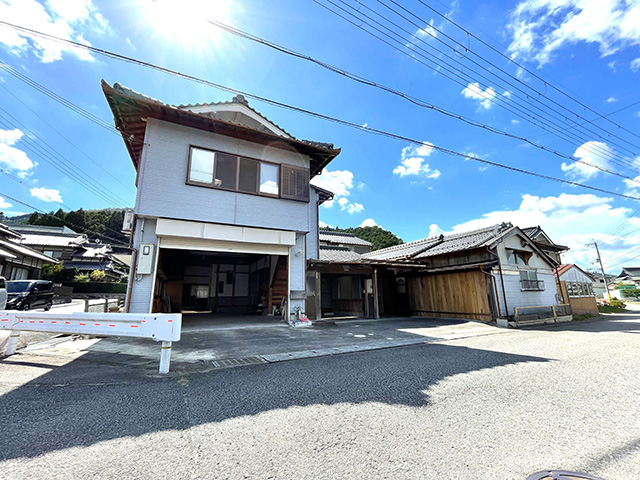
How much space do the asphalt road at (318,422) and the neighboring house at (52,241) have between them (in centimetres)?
3095

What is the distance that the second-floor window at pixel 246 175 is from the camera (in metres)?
8.30

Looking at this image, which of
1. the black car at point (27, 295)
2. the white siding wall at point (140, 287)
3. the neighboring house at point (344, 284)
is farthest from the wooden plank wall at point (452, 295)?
the black car at point (27, 295)

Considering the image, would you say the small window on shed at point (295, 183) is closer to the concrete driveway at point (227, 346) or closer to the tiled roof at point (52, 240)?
the concrete driveway at point (227, 346)

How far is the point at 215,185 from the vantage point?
27.4ft

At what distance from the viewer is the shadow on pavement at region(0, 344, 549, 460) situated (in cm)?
229

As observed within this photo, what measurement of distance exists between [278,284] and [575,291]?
1927 cm

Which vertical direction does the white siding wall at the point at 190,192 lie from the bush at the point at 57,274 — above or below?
above

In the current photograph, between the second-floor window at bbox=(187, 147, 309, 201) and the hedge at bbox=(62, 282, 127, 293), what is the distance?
68.1 feet

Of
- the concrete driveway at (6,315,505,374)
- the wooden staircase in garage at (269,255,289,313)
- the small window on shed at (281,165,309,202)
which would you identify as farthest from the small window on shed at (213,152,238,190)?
the concrete driveway at (6,315,505,374)

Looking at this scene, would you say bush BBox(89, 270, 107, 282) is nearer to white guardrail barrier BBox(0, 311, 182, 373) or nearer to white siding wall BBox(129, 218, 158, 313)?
white siding wall BBox(129, 218, 158, 313)

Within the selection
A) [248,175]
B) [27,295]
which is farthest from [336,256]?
[27,295]

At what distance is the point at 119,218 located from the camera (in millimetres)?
43156

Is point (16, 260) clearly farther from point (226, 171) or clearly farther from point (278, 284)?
point (226, 171)

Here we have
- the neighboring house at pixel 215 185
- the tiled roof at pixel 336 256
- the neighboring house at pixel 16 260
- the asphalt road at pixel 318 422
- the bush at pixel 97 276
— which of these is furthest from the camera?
the bush at pixel 97 276
